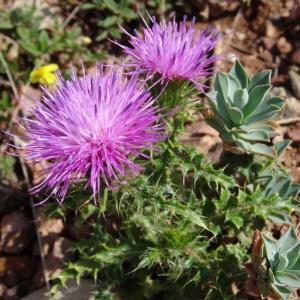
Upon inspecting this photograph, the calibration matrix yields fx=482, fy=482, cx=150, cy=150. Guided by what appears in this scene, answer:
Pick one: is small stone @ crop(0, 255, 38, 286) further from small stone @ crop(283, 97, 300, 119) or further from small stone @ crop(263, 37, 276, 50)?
small stone @ crop(263, 37, 276, 50)

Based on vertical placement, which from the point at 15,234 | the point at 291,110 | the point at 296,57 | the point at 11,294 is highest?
the point at 296,57

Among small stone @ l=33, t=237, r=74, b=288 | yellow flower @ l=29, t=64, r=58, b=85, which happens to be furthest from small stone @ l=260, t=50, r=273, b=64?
small stone @ l=33, t=237, r=74, b=288

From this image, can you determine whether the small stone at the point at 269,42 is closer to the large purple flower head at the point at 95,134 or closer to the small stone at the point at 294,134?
the small stone at the point at 294,134

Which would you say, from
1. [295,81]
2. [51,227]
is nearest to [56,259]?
[51,227]

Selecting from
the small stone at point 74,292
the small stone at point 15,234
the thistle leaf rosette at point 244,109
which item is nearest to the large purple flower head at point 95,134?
the thistle leaf rosette at point 244,109

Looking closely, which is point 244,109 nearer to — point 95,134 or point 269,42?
point 95,134

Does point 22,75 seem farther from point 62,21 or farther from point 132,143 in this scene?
point 132,143

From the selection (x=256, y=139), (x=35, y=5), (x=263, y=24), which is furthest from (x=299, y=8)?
(x=35, y=5)
